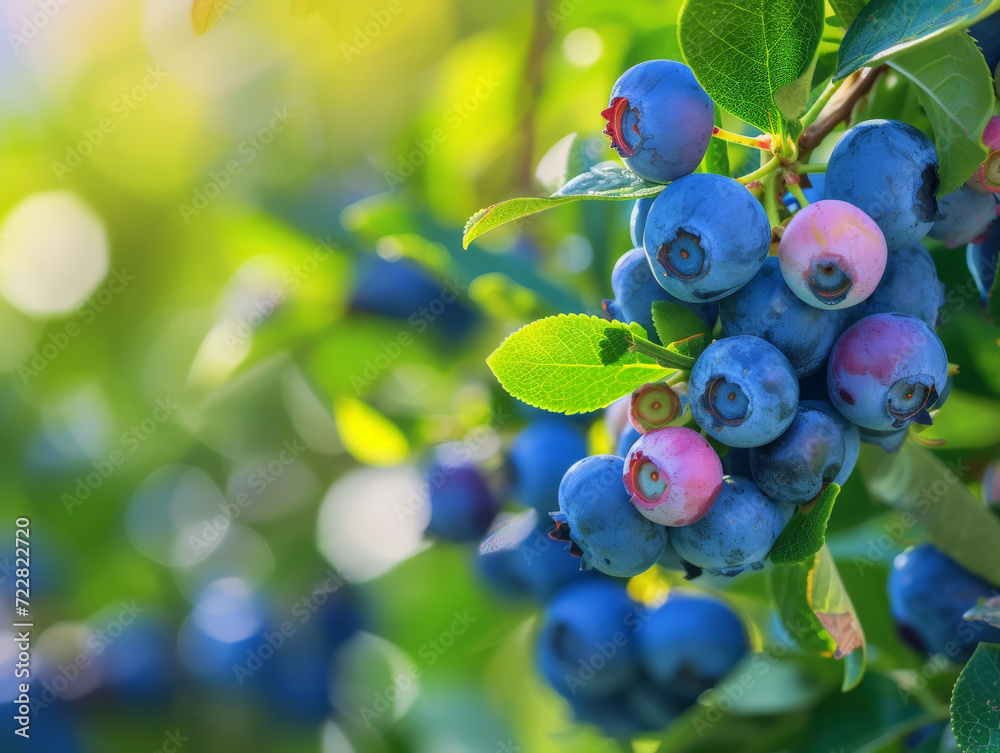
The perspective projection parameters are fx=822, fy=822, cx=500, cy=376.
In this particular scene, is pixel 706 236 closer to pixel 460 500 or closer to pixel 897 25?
pixel 897 25

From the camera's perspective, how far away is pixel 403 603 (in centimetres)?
165

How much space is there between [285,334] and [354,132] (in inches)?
21.2

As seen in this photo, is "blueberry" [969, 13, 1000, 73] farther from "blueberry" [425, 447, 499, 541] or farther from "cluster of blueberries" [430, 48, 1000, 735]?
"blueberry" [425, 447, 499, 541]

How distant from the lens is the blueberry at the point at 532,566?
1273 millimetres

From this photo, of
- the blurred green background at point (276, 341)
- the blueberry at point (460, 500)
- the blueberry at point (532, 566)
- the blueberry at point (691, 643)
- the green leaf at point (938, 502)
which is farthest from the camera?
the blurred green background at point (276, 341)

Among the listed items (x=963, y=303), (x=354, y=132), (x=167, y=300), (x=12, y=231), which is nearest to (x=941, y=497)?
(x=963, y=303)

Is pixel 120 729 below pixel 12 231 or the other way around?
below

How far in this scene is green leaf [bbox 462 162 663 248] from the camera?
A: 0.61 m

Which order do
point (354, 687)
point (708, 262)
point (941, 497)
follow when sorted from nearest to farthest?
point (708, 262) → point (941, 497) → point (354, 687)

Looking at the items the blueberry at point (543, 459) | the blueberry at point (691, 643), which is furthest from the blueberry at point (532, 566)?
the blueberry at point (691, 643)

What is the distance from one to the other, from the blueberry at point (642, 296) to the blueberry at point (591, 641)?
64 cm

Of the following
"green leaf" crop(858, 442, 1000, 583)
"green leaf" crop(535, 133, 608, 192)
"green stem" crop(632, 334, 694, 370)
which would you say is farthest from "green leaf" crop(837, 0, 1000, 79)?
"green leaf" crop(858, 442, 1000, 583)

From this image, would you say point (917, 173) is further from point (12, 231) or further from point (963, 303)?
point (12, 231)

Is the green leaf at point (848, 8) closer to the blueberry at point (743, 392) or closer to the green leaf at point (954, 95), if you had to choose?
the green leaf at point (954, 95)
